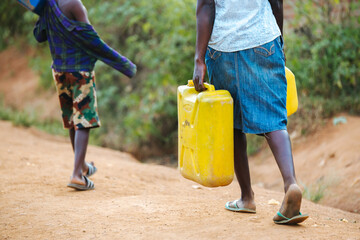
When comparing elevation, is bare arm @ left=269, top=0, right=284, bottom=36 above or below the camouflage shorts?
above

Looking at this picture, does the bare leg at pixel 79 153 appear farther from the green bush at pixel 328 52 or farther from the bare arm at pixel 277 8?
the green bush at pixel 328 52

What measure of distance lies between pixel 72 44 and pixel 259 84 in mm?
1861

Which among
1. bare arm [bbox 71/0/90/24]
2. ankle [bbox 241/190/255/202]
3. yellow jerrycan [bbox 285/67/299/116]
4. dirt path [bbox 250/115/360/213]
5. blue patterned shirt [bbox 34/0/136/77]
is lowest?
dirt path [bbox 250/115/360/213]

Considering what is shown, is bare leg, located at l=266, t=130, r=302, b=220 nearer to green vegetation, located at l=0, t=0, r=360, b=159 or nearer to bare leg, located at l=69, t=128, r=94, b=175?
bare leg, located at l=69, t=128, r=94, b=175

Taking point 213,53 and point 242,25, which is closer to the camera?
point 242,25

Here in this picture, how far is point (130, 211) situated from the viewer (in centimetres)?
299

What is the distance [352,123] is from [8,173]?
3.84 meters

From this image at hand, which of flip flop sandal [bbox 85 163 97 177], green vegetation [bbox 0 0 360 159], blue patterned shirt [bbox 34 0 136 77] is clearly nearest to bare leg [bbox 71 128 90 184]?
flip flop sandal [bbox 85 163 97 177]

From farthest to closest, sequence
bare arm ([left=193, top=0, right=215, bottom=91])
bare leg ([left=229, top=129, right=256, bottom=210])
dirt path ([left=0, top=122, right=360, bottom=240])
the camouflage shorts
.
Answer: the camouflage shorts → bare leg ([left=229, top=129, right=256, bottom=210]) → bare arm ([left=193, top=0, right=215, bottom=91]) → dirt path ([left=0, top=122, right=360, bottom=240])

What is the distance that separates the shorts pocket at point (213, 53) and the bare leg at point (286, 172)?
1.82 ft

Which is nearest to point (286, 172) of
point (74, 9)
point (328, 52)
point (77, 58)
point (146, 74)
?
point (77, 58)

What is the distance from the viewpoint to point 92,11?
26.9 feet

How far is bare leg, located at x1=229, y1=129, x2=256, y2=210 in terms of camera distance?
9.23ft

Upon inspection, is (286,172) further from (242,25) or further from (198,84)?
(242,25)
